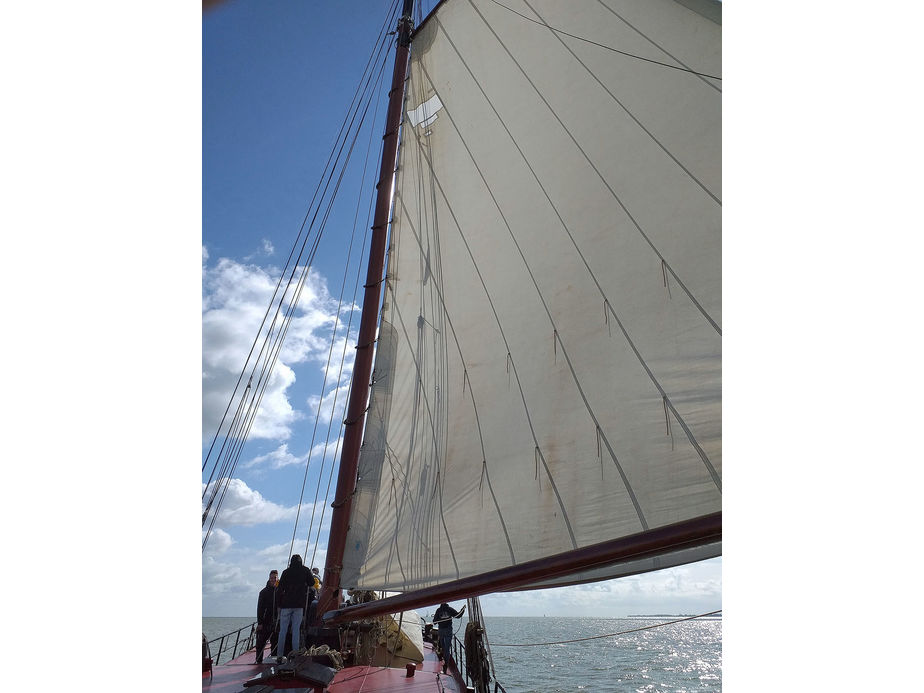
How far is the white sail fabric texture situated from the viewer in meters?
2.56

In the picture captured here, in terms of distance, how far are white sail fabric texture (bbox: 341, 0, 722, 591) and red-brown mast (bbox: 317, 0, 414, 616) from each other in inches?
5.3

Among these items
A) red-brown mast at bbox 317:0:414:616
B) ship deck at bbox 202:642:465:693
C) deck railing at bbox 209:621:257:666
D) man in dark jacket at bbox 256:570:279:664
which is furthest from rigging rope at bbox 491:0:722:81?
deck railing at bbox 209:621:257:666

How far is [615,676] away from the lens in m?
18.2

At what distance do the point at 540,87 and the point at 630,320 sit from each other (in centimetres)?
205

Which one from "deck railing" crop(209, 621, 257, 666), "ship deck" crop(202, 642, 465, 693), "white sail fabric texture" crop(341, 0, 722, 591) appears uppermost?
"white sail fabric texture" crop(341, 0, 722, 591)

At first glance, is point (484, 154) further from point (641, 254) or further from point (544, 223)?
point (641, 254)

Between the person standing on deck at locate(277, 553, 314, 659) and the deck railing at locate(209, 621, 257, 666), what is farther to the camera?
the deck railing at locate(209, 621, 257, 666)

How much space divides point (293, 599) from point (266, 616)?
2.94ft

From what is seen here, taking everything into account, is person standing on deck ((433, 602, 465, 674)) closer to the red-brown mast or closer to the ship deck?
the ship deck

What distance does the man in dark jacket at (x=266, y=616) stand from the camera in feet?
14.6

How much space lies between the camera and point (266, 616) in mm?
4754

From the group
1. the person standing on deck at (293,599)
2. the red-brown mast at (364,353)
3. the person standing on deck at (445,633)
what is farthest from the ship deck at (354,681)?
the person standing on deck at (445,633)
